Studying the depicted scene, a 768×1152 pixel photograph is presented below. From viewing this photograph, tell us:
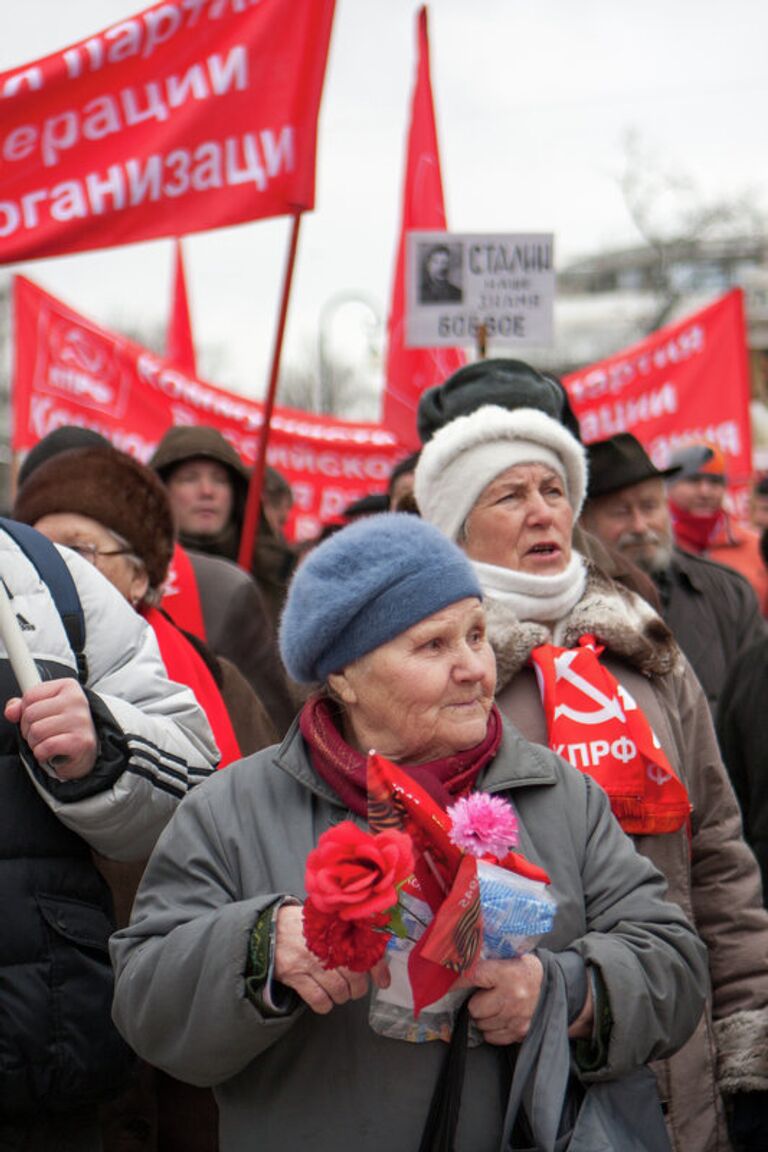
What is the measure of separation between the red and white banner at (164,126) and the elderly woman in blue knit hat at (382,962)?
2441 millimetres

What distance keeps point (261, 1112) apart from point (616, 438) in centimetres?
347

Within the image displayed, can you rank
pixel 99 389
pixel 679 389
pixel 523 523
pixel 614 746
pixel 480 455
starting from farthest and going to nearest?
pixel 679 389 < pixel 99 389 < pixel 480 455 < pixel 523 523 < pixel 614 746

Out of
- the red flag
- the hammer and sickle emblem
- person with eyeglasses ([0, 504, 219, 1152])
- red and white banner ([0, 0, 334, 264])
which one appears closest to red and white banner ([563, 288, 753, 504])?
the red flag

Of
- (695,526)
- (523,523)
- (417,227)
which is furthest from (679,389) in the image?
(523,523)

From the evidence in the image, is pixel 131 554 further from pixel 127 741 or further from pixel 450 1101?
pixel 450 1101

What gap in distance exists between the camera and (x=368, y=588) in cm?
258

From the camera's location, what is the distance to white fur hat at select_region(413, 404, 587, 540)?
362 centimetres

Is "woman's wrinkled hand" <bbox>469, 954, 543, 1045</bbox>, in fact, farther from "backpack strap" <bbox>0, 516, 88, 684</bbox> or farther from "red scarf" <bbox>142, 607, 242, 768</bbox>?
"red scarf" <bbox>142, 607, 242, 768</bbox>

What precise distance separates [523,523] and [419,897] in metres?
1.45

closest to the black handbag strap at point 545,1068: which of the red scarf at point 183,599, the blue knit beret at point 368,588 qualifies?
the blue knit beret at point 368,588

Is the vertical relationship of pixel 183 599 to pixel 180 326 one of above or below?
below

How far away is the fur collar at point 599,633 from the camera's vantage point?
328 centimetres

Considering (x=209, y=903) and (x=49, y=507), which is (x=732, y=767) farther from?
(x=209, y=903)

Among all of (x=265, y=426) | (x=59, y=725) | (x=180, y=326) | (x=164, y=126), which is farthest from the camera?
(x=180, y=326)
